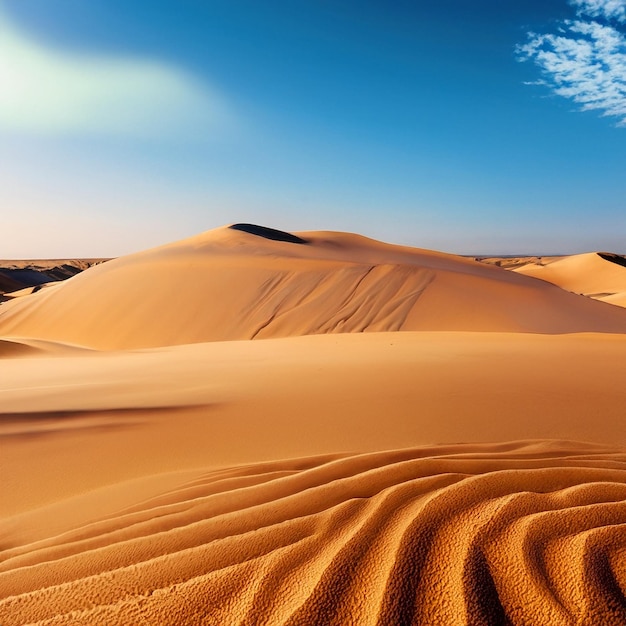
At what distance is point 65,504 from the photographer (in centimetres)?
222

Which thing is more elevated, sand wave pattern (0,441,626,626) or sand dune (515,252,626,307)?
sand wave pattern (0,441,626,626)

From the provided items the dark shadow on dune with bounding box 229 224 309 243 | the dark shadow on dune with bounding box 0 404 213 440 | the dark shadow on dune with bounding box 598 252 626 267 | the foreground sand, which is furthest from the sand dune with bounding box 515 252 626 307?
the dark shadow on dune with bounding box 0 404 213 440

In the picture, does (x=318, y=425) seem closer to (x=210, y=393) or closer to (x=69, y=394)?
(x=210, y=393)

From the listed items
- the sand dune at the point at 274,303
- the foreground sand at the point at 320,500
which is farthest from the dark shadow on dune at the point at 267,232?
the foreground sand at the point at 320,500

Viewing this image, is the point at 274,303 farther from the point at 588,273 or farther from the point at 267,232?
the point at 588,273

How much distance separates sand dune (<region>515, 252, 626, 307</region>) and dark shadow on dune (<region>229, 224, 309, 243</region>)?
2691 cm

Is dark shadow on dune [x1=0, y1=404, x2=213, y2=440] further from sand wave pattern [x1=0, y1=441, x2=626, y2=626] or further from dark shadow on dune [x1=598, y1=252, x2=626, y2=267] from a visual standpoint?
dark shadow on dune [x1=598, y1=252, x2=626, y2=267]

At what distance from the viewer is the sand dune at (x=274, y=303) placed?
13.8 m

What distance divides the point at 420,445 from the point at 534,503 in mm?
1041

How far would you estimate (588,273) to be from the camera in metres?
49.8

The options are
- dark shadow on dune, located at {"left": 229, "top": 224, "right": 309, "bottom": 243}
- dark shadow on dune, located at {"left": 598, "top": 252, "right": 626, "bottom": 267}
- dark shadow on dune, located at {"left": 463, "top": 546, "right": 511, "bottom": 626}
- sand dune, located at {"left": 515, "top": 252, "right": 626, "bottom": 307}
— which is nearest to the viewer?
dark shadow on dune, located at {"left": 463, "top": 546, "right": 511, "bottom": 626}

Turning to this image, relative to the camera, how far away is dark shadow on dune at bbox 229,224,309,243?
2958 cm

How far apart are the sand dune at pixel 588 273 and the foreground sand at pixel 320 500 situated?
46.0 meters

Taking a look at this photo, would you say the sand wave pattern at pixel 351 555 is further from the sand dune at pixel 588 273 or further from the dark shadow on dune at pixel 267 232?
the sand dune at pixel 588 273
